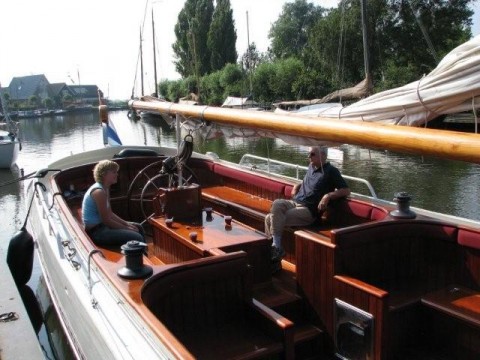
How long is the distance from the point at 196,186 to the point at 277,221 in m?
1.04

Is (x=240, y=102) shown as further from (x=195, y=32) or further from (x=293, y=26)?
(x=293, y=26)

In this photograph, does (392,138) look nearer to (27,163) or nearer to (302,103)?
(27,163)

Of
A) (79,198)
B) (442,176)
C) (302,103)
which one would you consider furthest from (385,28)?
(79,198)

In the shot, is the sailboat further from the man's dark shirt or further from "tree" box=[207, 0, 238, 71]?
"tree" box=[207, 0, 238, 71]

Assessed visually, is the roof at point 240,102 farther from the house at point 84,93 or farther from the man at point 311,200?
the house at point 84,93

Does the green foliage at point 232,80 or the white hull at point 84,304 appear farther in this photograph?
the green foliage at point 232,80

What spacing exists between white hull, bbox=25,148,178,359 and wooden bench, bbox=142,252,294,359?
0.82ft

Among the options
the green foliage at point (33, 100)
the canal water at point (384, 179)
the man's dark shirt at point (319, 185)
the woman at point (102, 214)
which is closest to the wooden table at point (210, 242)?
the woman at point (102, 214)

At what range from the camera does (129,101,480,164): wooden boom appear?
207 centimetres

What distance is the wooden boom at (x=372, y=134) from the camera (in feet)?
6.79

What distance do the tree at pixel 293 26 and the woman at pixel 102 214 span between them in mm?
54487

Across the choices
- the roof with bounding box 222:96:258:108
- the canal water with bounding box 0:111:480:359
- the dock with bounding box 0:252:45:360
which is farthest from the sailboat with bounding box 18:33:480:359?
the roof with bounding box 222:96:258:108

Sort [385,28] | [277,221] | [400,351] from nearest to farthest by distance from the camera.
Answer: [400,351] < [277,221] < [385,28]

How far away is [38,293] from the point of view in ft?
23.6
